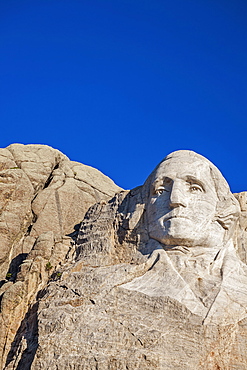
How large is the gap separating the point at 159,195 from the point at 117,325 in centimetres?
503

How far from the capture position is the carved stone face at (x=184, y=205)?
63.3ft

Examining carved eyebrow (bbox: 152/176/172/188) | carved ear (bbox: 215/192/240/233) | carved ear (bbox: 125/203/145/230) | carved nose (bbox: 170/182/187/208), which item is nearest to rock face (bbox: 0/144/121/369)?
carved ear (bbox: 125/203/145/230)

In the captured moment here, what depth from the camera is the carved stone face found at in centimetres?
1930

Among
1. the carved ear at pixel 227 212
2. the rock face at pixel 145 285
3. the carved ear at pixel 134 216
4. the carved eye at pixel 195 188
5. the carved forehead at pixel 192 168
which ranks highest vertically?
the carved forehead at pixel 192 168

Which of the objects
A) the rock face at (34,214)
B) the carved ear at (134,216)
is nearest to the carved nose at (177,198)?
the carved ear at (134,216)

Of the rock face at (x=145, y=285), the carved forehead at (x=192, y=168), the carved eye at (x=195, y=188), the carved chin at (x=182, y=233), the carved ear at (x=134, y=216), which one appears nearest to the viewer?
the rock face at (x=145, y=285)

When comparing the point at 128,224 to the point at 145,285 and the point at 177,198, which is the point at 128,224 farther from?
the point at 145,285

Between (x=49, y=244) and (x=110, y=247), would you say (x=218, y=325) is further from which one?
(x=49, y=244)

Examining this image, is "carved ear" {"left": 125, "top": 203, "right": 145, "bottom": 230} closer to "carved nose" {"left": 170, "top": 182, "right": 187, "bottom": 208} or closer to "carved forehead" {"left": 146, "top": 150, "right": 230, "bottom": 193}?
"carved forehead" {"left": 146, "top": 150, "right": 230, "bottom": 193}

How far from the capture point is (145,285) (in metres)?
18.0

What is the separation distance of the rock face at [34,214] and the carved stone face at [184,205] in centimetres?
337

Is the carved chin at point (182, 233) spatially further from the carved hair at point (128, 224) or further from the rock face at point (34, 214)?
the rock face at point (34, 214)

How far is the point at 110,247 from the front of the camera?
20156mm

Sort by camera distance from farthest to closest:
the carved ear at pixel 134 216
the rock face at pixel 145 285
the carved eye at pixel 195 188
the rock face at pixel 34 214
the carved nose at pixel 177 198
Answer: the carved ear at pixel 134 216 → the carved eye at pixel 195 188 → the rock face at pixel 34 214 → the carved nose at pixel 177 198 → the rock face at pixel 145 285
